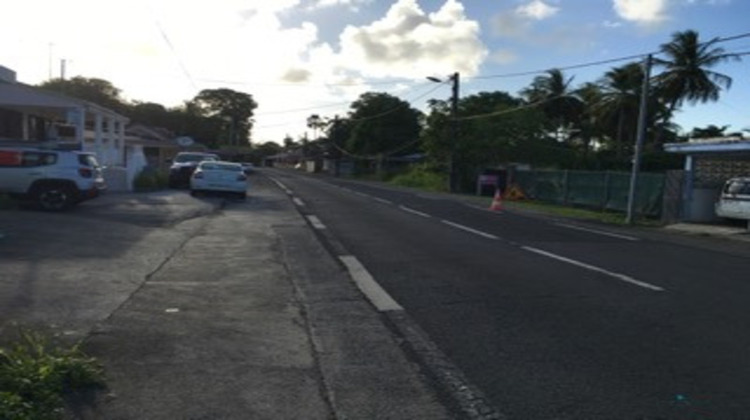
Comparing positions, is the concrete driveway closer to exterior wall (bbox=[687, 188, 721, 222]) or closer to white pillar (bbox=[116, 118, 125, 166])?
exterior wall (bbox=[687, 188, 721, 222])

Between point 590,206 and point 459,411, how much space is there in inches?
1267

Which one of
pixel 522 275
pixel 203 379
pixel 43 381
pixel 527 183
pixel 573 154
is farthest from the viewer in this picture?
pixel 573 154

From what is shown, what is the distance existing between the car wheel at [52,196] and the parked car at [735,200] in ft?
62.6

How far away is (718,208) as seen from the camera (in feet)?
84.1

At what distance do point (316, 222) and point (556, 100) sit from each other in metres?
57.0

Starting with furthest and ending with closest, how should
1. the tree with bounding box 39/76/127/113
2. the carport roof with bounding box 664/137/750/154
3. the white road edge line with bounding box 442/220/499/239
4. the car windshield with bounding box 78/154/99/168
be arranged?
the tree with bounding box 39/76/127/113 < the carport roof with bounding box 664/137/750/154 < the car windshield with bounding box 78/154/99/168 < the white road edge line with bounding box 442/220/499/239

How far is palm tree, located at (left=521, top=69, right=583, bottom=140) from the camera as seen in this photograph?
235ft

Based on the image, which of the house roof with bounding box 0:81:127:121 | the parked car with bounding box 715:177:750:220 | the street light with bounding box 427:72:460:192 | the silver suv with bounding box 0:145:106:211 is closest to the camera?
the silver suv with bounding box 0:145:106:211

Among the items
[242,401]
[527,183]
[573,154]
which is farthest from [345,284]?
[573,154]

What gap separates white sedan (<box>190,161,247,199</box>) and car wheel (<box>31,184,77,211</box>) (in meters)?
9.04

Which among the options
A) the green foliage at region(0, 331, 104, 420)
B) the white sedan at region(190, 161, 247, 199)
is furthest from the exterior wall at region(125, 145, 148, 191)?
the green foliage at region(0, 331, 104, 420)

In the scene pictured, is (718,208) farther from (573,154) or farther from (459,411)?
(573,154)

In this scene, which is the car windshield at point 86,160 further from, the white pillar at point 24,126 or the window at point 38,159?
the white pillar at point 24,126

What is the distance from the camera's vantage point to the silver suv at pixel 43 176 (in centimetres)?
1894
